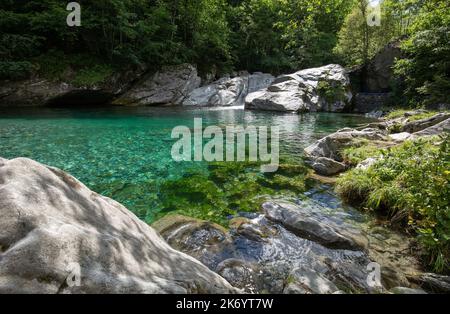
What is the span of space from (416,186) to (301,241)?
211 centimetres

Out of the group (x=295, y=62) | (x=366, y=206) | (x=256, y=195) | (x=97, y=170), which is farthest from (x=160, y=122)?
(x=295, y=62)

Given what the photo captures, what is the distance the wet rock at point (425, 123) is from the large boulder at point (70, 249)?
9877 millimetres

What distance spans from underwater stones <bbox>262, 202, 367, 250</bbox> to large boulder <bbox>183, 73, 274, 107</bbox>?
2216 cm

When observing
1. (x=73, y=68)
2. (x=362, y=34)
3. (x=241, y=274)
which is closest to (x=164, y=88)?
(x=73, y=68)

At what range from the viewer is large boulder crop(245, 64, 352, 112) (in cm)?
2306

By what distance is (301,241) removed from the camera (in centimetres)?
417

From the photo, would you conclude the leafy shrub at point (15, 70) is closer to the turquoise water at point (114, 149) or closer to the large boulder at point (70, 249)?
the turquoise water at point (114, 149)

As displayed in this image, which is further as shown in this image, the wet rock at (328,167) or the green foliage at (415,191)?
the wet rock at (328,167)

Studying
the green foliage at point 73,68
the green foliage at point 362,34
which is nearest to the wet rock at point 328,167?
the green foliage at point 73,68

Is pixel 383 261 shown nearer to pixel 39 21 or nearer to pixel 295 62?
pixel 39 21

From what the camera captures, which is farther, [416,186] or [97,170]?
[97,170]

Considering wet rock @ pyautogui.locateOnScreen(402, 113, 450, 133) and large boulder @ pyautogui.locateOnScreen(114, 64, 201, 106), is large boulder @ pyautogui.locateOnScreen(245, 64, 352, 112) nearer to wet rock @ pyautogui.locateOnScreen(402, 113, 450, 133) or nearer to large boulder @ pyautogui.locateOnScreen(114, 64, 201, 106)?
large boulder @ pyautogui.locateOnScreen(114, 64, 201, 106)

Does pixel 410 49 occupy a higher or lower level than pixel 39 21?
lower

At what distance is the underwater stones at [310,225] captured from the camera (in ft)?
13.4
